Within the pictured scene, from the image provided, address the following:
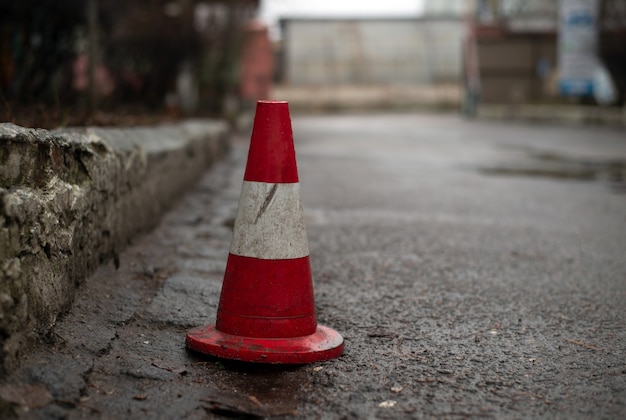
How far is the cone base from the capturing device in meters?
3.11

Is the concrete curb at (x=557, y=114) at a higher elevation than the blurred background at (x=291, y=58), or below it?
below

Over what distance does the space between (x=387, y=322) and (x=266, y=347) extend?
733 millimetres

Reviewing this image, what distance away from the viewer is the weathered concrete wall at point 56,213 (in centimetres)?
264

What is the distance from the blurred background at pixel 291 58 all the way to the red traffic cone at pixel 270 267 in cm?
125

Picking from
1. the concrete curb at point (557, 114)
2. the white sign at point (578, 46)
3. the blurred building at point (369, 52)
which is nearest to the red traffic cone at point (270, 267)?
the white sign at point (578, 46)

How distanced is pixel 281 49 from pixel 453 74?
8692mm

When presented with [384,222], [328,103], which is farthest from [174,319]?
[328,103]

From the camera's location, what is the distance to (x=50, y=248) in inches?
119

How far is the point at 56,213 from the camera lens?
310cm

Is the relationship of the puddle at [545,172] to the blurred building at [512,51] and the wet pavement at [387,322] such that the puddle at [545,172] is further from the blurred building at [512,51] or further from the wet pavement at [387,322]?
the blurred building at [512,51]

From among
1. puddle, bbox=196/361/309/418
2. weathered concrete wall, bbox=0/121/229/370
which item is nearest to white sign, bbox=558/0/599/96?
weathered concrete wall, bbox=0/121/229/370

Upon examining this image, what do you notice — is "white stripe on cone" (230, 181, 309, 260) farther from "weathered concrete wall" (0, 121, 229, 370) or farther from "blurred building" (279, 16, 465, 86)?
"blurred building" (279, 16, 465, 86)

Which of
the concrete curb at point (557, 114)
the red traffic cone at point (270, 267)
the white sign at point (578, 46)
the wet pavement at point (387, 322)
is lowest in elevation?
the concrete curb at point (557, 114)

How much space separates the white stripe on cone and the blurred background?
4.08ft
